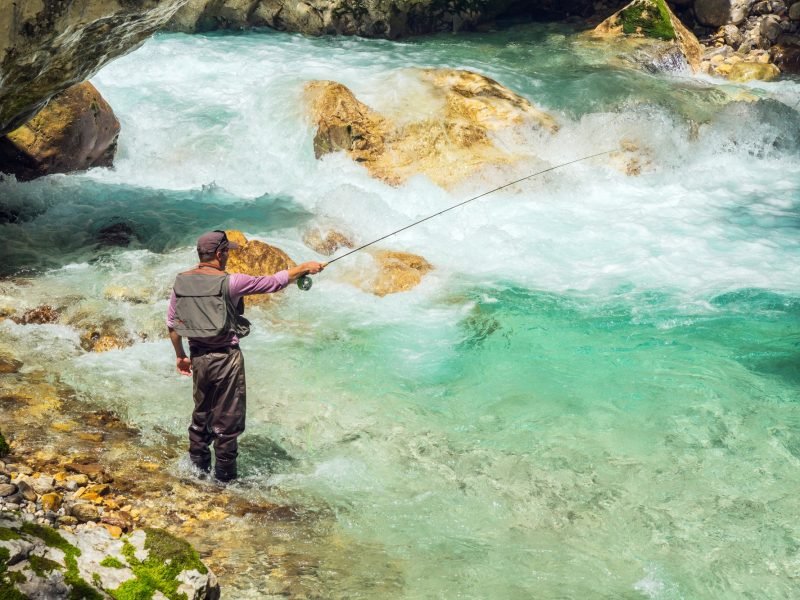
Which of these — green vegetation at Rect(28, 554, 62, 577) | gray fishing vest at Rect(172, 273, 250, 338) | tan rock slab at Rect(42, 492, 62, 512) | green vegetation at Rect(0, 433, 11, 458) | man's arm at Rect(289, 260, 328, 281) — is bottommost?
green vegetation at Rect(0, 433, 11, 458)

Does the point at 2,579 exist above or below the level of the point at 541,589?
above

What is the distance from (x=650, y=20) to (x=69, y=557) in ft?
60.0

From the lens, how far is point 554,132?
46.9 feet

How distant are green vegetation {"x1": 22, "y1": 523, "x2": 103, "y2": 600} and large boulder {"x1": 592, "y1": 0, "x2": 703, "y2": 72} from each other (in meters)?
16.4

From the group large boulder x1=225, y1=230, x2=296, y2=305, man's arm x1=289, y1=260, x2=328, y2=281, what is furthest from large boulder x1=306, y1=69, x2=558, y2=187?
man's arm x1=289, y1=260, x2=328, y2=281

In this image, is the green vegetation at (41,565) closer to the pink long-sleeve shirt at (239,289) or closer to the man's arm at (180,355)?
the pink long-sleeve shirt at (239,289)

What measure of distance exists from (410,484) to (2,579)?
10.7 feet

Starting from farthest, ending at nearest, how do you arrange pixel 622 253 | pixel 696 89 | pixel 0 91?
1. pixel 696 89
2. pixel 622 253
3. pixel 0 91

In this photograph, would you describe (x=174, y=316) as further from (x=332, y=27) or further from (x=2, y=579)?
(x=332, y=27)

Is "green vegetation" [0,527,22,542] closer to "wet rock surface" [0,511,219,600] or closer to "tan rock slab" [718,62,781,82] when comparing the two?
"wet rock surface" [0,511,219,600]

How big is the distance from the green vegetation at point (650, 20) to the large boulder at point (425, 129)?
6013mm

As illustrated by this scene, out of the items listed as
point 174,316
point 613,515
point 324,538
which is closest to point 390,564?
point 324,538

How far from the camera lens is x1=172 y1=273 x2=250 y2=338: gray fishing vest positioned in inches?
208

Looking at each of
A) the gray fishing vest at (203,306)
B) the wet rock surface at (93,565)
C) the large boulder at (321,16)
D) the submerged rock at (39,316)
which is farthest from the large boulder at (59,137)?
the large boulder at (321,16)
